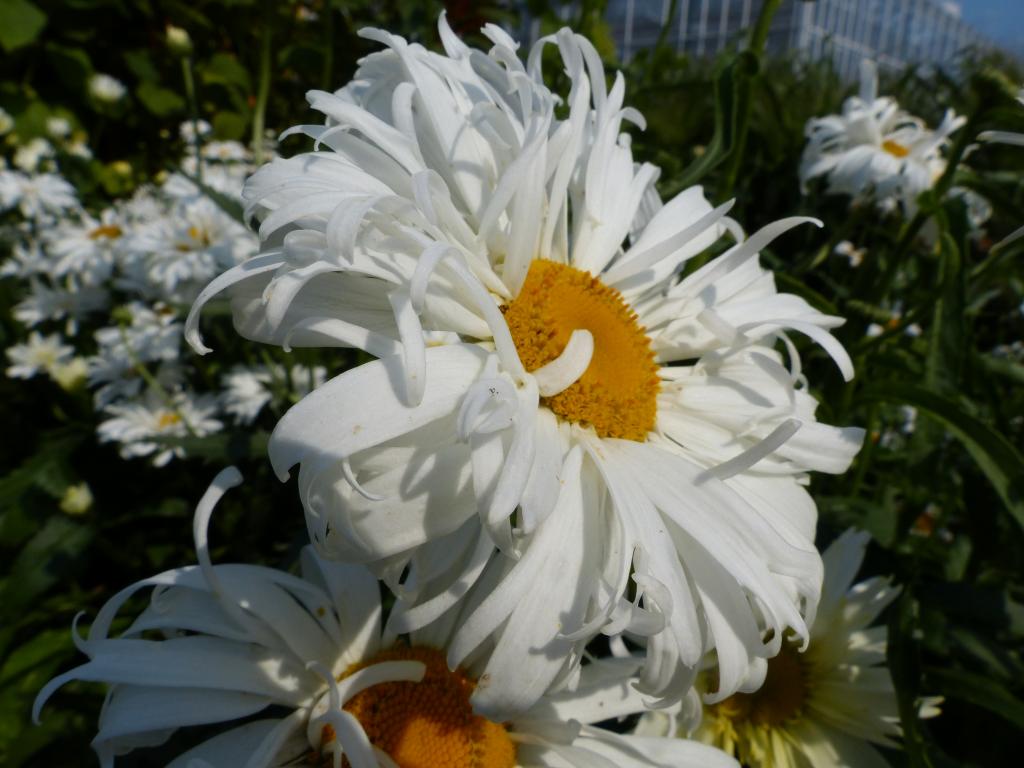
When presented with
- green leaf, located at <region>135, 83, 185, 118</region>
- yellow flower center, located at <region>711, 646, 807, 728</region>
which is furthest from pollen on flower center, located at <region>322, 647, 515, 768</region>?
green leaf, located at <region>135, 83, 185, 118</region>

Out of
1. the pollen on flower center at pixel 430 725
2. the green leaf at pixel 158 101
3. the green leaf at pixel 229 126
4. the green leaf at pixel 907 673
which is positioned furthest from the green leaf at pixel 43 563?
the green leaf at pixel 158 101

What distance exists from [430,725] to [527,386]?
1.22ft

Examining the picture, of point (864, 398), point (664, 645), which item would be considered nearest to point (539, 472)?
point (664, 645)

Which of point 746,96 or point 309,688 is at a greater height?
point 746,96

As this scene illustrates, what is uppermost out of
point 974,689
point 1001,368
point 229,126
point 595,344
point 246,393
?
point 595,344

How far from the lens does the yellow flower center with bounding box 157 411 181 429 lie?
184 cm

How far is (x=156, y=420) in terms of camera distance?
1.84 m

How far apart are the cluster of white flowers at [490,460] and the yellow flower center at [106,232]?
1.49 meters

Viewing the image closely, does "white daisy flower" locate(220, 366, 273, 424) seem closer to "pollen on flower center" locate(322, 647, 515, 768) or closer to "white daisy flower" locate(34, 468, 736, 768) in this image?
"white daisy flower" locate(34, 468, 736, 768)

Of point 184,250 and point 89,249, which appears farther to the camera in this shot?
point 89,249

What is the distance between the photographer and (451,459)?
2.19 ft

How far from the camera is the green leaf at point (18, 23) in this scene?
3561 millimetres

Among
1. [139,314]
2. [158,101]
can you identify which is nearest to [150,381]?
[139,314]

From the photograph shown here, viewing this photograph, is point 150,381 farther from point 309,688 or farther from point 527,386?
point 527,386
